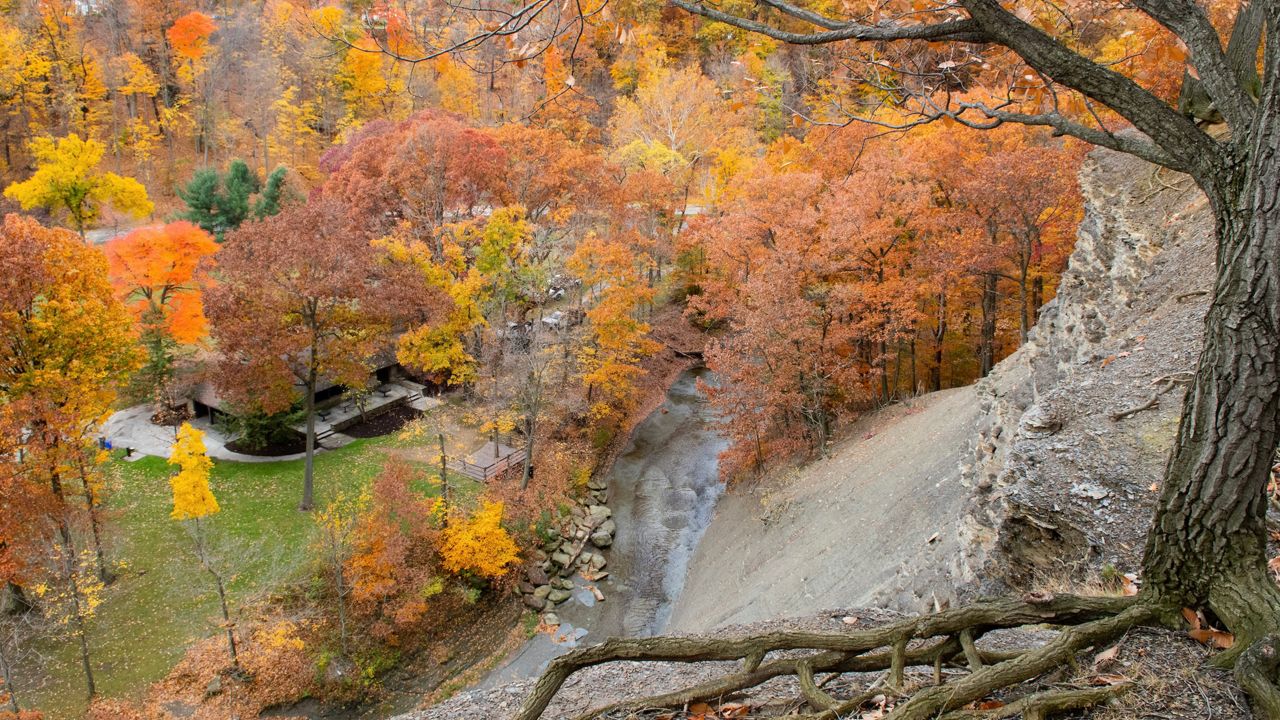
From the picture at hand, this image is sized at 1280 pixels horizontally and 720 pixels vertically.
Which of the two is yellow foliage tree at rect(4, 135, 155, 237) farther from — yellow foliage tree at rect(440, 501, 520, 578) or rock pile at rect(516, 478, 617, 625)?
rock pile at rect(516, 478, 617, 625)

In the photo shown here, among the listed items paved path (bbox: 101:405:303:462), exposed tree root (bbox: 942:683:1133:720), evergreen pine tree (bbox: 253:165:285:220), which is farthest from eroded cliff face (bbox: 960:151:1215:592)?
evergreen pine tree (bbox: 253:165:285:220)

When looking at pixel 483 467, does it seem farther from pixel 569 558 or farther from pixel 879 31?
pixel 879 31

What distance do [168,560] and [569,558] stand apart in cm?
978

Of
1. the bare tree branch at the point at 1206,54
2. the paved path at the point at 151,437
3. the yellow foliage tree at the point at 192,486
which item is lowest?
the paved path at the point at 151,437

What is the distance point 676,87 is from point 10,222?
105 ft

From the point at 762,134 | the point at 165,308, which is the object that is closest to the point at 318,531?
the point at 165,308

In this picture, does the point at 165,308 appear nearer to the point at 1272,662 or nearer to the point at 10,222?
the point at 10,222

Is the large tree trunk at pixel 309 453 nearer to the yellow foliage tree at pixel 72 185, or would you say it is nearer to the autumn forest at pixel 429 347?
the autumn forest at pixel 429 347

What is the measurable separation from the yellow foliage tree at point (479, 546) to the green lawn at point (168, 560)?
3.63 metres

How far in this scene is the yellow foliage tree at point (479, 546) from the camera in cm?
1738

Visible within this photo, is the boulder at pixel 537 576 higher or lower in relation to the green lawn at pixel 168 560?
lower

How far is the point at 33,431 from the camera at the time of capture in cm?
1506

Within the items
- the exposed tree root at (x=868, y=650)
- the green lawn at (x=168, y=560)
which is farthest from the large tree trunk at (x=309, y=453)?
the exposed tree root at (x=868, y=650)

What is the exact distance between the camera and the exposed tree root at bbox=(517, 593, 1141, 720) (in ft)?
12.2
